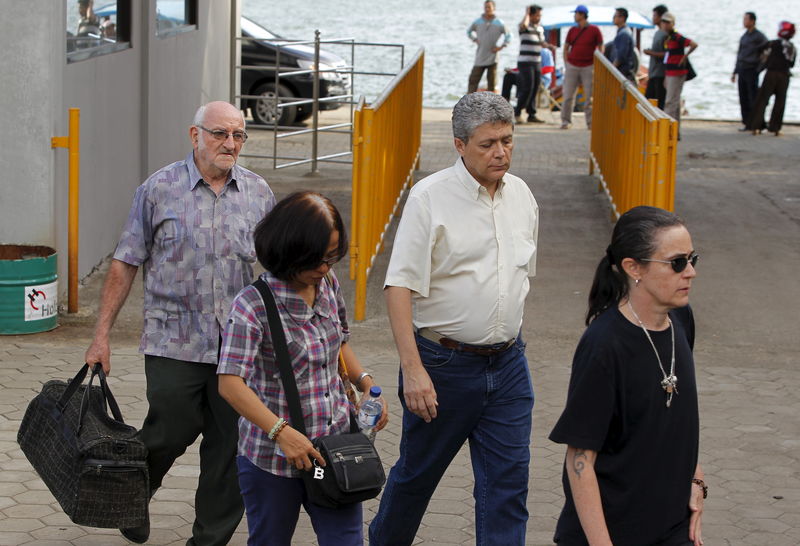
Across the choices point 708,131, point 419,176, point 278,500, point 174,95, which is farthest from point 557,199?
point 278,500

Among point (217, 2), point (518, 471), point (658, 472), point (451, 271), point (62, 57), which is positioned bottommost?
point (518, 471)

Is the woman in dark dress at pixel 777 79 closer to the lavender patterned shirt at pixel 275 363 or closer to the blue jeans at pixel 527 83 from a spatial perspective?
the blue jeans at pixel 527 83

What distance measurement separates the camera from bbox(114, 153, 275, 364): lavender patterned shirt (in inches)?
191

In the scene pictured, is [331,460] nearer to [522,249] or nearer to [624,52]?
[522,249]

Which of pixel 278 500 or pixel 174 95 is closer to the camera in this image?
pixel 278 500

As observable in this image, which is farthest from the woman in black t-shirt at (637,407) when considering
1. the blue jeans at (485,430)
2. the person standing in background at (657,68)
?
the person standing in background at (657,68)

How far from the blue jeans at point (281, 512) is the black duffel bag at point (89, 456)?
858mm

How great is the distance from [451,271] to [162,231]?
1118 millimetres

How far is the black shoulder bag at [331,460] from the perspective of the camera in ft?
12.2

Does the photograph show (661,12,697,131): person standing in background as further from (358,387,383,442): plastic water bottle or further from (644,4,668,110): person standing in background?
(358,387,383,442): plastic water bottle

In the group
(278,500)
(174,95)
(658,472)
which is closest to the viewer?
(658,472)

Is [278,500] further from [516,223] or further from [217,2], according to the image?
[217,2]

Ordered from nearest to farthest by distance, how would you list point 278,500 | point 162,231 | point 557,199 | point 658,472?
point 658,472, point 278,500, point 162,231, point 557,199

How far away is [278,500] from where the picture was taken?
391cm
